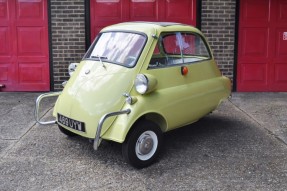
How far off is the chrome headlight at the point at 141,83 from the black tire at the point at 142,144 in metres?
0.38

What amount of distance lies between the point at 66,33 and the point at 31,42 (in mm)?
819

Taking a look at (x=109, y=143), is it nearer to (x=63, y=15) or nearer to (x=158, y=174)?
(x=158, y=174)

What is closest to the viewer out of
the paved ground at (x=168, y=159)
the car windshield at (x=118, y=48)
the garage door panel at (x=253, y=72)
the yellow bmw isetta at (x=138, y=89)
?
the paved ground at (x=168, y=159)

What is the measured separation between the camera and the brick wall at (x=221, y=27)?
8.86 meters

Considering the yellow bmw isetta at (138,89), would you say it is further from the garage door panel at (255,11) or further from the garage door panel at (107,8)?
the garage door panel at (255,11)

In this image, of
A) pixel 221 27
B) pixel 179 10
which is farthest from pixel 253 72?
pixel 179 10

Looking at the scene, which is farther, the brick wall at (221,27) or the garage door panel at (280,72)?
the garage door panel at (280,72)

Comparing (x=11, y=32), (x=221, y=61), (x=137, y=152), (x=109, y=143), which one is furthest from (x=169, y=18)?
(x=137, y=152)

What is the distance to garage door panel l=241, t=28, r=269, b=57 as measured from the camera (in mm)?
9000

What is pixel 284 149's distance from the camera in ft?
17.7

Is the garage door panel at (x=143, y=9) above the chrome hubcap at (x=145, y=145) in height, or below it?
above

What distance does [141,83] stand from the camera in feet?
15.5

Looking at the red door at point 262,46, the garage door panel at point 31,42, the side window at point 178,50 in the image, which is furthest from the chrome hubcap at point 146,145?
the garage door panel at point 31,42

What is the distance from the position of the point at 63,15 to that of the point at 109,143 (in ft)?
14.0
